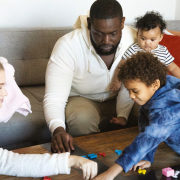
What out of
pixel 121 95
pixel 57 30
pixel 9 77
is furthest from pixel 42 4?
pixel 9 77

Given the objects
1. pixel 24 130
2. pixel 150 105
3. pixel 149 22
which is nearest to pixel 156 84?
pixel 150 105

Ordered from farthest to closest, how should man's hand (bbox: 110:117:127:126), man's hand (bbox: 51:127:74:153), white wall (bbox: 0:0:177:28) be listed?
white wall (bbox: 0:0:177:28) → man's hand (bbox: 110:117:127:126) → man's hand (bbox: 51:127:74:153)

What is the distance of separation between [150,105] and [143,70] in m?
0.15

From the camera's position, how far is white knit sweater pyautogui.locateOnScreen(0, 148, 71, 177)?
3.57 feet

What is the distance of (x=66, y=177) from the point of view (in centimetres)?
114

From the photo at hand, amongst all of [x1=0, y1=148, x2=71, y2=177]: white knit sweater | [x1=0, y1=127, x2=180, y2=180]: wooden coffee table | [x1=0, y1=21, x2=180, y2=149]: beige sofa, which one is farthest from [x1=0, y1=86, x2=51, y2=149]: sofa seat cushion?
[x1=0, y1=148, x2=71, y2=177]: white knit sweater

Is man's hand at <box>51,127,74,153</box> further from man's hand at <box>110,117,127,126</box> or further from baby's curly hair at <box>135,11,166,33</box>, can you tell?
baby's curly hair at <box>135,11,166,33</box>

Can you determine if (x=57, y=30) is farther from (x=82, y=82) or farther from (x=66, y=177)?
(x=66, y=177)

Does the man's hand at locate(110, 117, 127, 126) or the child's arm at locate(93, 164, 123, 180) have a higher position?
the child's arm at locate(93, 164, 123, 180)

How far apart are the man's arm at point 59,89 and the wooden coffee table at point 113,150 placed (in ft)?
0.31

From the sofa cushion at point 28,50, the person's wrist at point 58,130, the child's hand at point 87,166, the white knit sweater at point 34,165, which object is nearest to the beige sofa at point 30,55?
the sofa cushion at point 28,50

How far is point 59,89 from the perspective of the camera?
5.31 feet

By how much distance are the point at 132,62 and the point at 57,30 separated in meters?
1.23

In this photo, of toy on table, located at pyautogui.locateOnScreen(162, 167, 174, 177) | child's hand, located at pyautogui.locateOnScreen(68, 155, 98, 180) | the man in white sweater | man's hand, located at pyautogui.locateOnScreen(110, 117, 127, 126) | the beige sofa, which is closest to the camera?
child's hand, located at pyautogui.locateOnScreen(68, 155, 98, 180)
